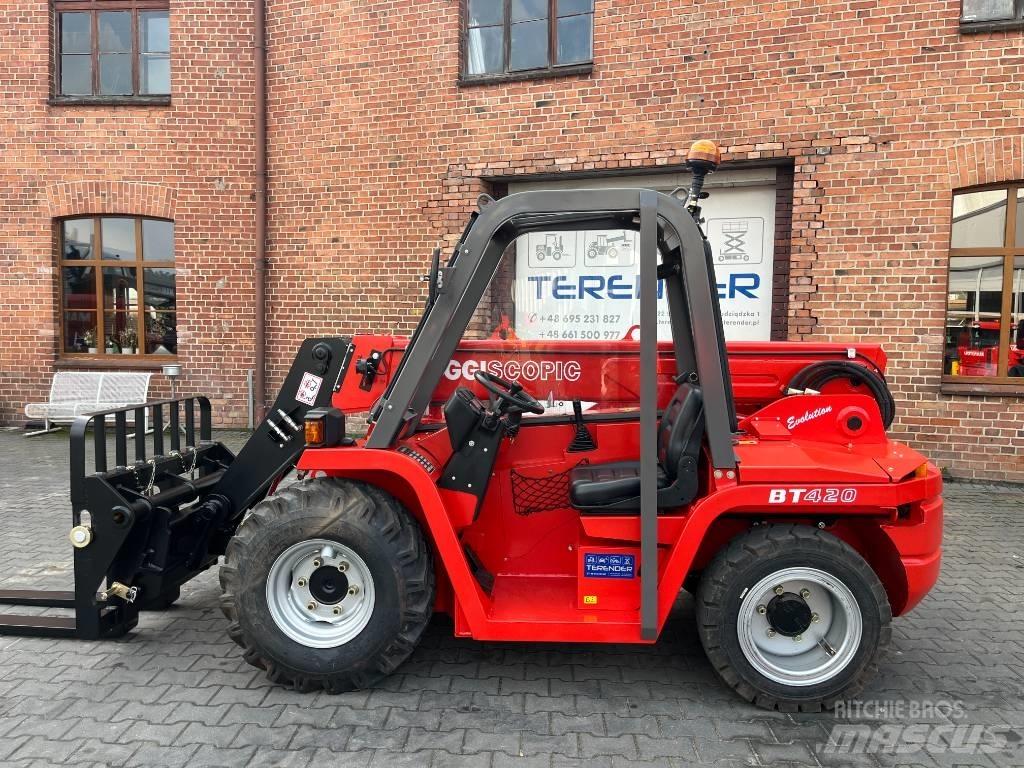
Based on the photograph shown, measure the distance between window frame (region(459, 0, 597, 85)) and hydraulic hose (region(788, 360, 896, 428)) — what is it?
5551 mm

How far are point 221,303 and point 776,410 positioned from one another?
814cm

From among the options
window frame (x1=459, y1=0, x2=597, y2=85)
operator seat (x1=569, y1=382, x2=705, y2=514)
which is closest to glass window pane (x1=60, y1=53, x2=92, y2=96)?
window frame (x1=459, y1=0, x2=597, y2=85)

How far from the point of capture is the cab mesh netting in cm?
341

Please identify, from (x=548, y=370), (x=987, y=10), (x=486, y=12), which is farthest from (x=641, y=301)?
(x=486, y=12)

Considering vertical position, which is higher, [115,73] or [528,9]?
[528,9]

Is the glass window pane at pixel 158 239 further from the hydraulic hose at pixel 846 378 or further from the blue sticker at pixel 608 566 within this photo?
the hydraulic hose at pixel 846 378

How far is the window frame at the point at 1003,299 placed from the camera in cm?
708

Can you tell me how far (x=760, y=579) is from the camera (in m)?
2.96

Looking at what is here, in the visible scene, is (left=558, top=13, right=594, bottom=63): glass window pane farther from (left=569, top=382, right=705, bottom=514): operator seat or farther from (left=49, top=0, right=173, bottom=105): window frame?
(left=569, top=382, right=705, bottom=514): operator seat

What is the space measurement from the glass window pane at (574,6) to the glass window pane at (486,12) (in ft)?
2.37

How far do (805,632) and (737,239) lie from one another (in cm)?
579

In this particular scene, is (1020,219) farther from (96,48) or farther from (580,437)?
(96,48)

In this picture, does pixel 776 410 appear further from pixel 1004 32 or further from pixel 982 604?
pixel 1004 32

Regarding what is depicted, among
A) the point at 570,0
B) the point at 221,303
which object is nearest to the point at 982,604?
the point at 570,0
